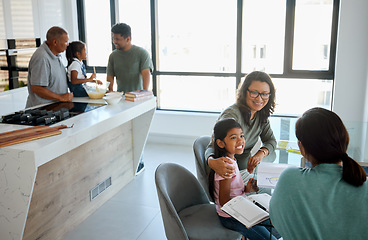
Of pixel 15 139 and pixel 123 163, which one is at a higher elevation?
pixel 15 139

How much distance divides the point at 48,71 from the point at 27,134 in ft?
2.89

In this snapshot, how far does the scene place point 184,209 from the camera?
204 cm

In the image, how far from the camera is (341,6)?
13.3 ft

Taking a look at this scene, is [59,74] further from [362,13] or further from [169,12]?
[362,13]

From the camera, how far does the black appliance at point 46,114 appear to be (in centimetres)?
248

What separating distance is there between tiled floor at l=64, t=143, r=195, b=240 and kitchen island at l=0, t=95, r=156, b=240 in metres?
0.08

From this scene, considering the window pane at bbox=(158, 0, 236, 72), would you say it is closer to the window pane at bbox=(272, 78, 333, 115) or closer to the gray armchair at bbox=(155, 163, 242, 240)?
the window pane at bbox=(272, 78, 333, 115)

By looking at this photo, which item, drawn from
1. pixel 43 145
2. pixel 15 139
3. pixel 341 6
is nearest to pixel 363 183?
pixel 43 145

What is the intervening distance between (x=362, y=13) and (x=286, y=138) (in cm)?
226

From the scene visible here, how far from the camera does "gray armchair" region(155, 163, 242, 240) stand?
1721 mm

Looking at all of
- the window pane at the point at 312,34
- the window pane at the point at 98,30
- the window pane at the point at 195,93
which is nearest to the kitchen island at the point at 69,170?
the window pane at the point at 195,93

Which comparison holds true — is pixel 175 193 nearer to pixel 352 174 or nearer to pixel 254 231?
pixel 254 231

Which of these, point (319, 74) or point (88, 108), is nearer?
point (88, 108)

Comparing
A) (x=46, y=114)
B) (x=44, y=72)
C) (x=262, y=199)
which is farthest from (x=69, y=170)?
(x=262, y=199)
